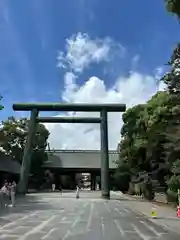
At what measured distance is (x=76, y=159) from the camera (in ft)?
325

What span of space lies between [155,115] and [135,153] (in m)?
10.4

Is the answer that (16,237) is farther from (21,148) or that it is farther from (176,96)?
(21,148)

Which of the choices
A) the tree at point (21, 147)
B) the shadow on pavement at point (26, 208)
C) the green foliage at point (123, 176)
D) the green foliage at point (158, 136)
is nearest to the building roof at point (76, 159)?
the tree at point (21, 147)

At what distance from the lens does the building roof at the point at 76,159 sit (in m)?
97.8

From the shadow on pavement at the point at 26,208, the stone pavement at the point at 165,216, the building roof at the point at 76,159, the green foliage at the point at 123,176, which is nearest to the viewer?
the stone pavement at the point at 165,216

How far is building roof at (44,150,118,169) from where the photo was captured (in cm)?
9775

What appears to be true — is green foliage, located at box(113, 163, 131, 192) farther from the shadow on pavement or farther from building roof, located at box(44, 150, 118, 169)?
the shadow on pavement

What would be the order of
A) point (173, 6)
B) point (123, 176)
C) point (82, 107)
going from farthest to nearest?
point (123, 176) < point (82, 107) < point (173, 6)

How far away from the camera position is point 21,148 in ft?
301

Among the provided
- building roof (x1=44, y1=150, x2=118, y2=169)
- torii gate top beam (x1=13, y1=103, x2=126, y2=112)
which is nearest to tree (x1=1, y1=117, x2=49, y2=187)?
building roof (x1=44, y1=150, x2=118, y2=169)

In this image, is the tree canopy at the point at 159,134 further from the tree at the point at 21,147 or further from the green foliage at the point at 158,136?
the tree at the point at 21,147

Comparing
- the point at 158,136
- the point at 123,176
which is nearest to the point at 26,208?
the point at 158,136

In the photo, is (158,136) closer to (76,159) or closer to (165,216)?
(165,216)

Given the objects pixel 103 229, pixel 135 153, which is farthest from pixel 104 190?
pixel 103 229
